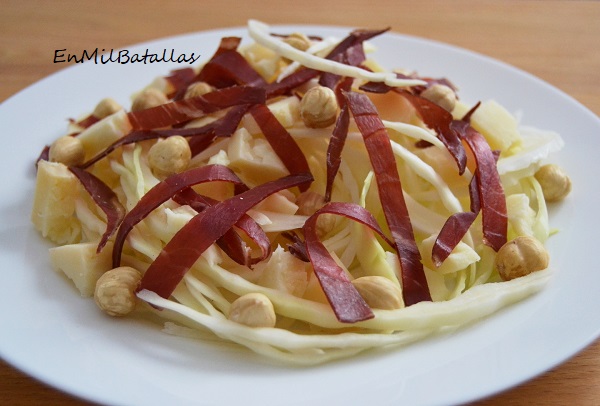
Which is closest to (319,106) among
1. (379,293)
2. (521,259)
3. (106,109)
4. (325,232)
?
(325,232)

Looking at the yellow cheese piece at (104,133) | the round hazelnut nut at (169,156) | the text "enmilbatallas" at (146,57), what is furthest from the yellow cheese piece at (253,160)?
the text "enmilbatallas" at (146,57)

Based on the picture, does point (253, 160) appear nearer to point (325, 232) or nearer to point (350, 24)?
point (325, 232)

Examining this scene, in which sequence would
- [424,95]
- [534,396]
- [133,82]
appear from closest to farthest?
1. [534,396]
2. [424,95]
3. [133,82]

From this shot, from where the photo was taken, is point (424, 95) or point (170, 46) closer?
point (424, 95)

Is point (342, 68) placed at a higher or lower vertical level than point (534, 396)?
higher

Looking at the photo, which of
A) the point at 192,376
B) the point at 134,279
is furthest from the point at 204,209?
the point at 192,376

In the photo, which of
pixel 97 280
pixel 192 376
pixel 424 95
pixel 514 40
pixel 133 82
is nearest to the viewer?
pixel 192 376

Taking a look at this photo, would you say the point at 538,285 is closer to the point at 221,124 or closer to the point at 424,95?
the point at 424,95
